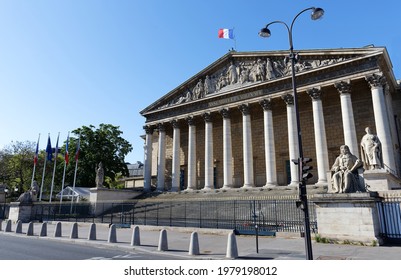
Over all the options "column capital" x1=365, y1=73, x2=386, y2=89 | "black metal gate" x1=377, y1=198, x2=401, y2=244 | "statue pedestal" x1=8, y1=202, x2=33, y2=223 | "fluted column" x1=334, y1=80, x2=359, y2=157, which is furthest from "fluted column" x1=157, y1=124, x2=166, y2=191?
"black metal gate" x1=377, y1=198, x2=401, y2=244

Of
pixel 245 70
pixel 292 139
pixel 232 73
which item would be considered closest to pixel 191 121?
pixel 232 73

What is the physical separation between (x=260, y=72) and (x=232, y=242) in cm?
2573

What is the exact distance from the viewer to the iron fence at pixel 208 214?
1708 centimetres

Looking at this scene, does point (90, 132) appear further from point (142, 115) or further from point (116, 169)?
point (142, 115)

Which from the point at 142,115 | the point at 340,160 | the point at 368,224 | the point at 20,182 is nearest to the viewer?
the point at 368,224

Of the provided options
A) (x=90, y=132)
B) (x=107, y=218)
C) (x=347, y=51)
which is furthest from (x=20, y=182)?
(x=347, y=51)

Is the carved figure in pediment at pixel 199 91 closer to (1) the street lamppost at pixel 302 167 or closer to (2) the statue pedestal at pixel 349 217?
(1) the street lamppost at pixel 302 167

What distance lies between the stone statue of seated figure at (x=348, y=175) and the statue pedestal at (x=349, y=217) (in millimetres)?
447

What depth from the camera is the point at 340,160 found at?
14.0m

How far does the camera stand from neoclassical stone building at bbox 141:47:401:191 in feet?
88.5

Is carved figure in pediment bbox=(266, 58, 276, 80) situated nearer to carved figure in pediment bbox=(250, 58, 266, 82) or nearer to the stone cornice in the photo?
carved figure in pediment bbox=(250, 58, 266, 82)

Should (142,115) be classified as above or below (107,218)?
above

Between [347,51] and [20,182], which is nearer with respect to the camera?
[347,51]
